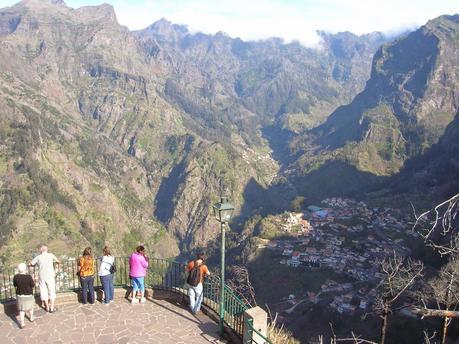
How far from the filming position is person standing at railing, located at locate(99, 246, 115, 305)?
65.3 ft

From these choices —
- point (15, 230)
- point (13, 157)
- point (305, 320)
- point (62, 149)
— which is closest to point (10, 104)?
point (62, 149)

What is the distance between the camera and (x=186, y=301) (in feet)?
68.7

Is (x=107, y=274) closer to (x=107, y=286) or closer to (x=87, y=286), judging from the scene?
(x=107, y=286)

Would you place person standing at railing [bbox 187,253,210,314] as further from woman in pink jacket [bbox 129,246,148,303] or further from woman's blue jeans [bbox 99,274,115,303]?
woman's blue jeans [bbox 99,274,115,303]

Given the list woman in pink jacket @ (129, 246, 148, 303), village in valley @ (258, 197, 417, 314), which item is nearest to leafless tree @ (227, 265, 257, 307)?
woman in pink jacket @ (129, 246, 148, 303)

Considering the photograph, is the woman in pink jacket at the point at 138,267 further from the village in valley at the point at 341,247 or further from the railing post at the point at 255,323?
the village in valley at the point at 341,247

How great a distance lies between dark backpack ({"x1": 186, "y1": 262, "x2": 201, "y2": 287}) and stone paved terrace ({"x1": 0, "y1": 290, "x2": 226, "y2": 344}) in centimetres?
167

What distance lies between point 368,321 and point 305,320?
10848mm

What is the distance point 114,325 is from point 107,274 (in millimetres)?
2415

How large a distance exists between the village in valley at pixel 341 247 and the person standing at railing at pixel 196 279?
58282 millimetres

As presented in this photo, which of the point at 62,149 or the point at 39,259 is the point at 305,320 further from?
the point at 62,149

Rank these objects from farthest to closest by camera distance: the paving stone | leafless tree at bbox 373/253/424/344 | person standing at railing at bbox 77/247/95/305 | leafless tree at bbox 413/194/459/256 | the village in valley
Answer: the village in valley, leafless tree at bbox 373/253/424/344, person standing at railing at bbox 77/247/95/305, the paving stone, leafless tree at bbox 413/194/459/256

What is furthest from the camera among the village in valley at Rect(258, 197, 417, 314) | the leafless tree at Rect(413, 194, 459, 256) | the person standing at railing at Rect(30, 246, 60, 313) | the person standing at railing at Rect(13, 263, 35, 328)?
the village in valley at Rect(258, 197, 417, 314)

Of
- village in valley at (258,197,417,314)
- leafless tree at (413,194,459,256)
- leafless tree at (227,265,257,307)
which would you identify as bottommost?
village in valley at (258,197,417,314)
